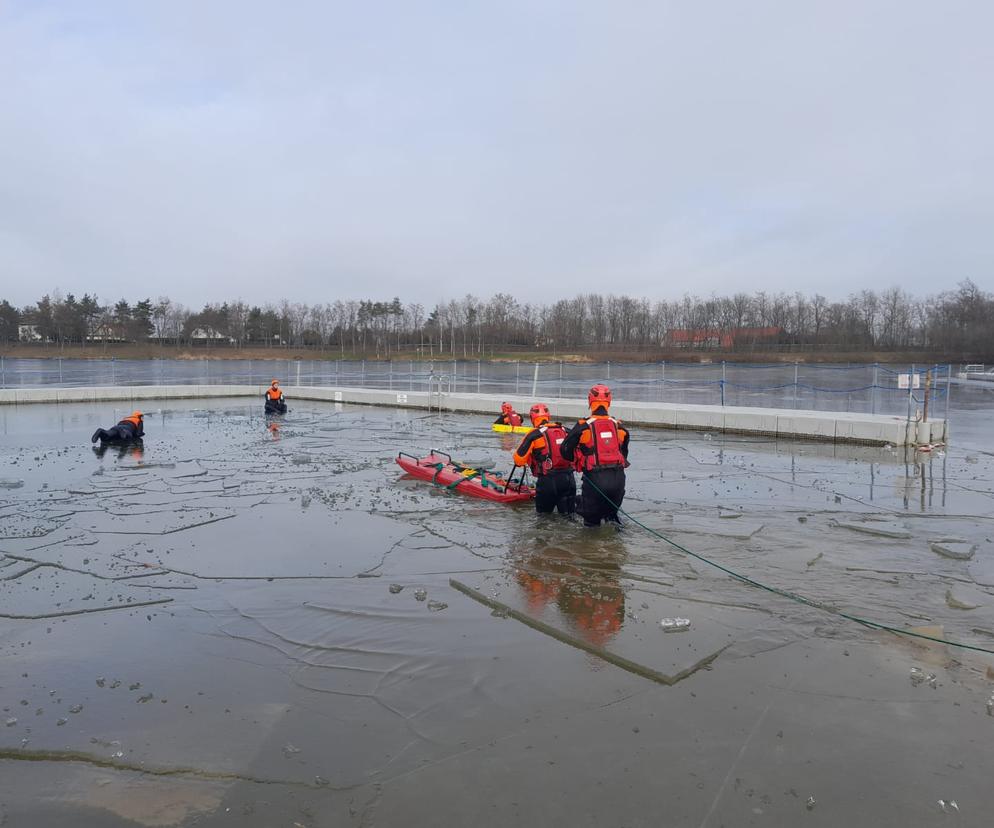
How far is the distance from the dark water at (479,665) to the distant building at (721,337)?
9245 cm

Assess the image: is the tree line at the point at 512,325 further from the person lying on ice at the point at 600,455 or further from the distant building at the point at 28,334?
the person lying on ice at the point at 600,455

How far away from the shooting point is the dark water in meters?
3.94

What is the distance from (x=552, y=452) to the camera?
33.3 feet

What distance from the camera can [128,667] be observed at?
5488 mm

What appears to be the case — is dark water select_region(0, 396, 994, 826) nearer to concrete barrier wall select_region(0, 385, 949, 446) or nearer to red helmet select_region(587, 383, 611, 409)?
red helmet select_region(587, 383, 611, 409)

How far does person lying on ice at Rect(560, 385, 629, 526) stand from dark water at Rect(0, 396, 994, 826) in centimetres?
44

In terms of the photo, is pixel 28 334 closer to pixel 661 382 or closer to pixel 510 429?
pixel 661 382

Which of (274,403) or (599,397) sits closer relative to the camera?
(599,397)

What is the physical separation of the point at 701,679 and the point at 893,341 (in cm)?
10747

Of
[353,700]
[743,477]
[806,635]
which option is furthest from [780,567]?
[743,477]

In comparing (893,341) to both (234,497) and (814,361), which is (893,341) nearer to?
(814,361)

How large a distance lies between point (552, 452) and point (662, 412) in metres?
12.9

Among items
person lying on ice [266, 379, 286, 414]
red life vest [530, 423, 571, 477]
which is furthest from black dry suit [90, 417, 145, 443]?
red life vest [530, 423, 571, 477]

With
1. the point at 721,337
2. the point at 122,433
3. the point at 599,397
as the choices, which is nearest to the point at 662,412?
the point at 599,397
